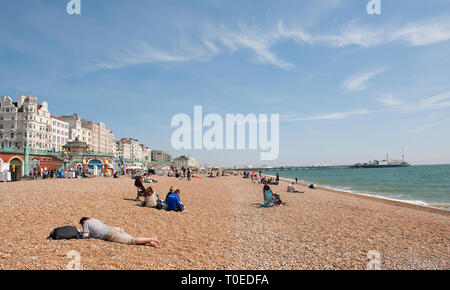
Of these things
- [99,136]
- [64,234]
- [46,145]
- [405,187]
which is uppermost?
[99,136]

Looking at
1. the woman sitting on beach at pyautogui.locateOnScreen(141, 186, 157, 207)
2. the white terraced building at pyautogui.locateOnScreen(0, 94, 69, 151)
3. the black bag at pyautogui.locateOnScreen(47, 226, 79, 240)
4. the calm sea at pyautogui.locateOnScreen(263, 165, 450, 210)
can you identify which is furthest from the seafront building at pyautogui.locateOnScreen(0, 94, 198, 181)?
the calm sea at pyautogui.locateOnScreen(263, 165, 450, 210)

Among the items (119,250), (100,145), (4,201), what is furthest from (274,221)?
(100,145)

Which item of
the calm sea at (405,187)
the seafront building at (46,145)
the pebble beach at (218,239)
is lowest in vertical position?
the calm sea at (405,187)

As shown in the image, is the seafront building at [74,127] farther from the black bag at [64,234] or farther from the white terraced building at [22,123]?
the black bag at [64,234]

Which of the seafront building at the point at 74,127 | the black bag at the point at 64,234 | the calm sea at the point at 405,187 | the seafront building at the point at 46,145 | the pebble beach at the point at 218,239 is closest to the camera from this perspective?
the pebble beach at the point at 218,239

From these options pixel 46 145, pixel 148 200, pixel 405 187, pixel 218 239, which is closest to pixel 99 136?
pixel 46 145

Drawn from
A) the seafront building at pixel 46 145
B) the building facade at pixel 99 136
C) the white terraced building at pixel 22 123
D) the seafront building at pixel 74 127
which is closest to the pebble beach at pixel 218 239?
the seafront building at pixel 46 145

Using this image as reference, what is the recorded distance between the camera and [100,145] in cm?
11112

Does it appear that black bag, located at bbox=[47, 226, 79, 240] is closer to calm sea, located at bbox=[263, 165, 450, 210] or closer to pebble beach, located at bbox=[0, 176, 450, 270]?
pebble beach, located at bbox=[0, 176, 450, 270]

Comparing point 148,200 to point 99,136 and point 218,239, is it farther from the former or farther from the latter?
point 99,136
